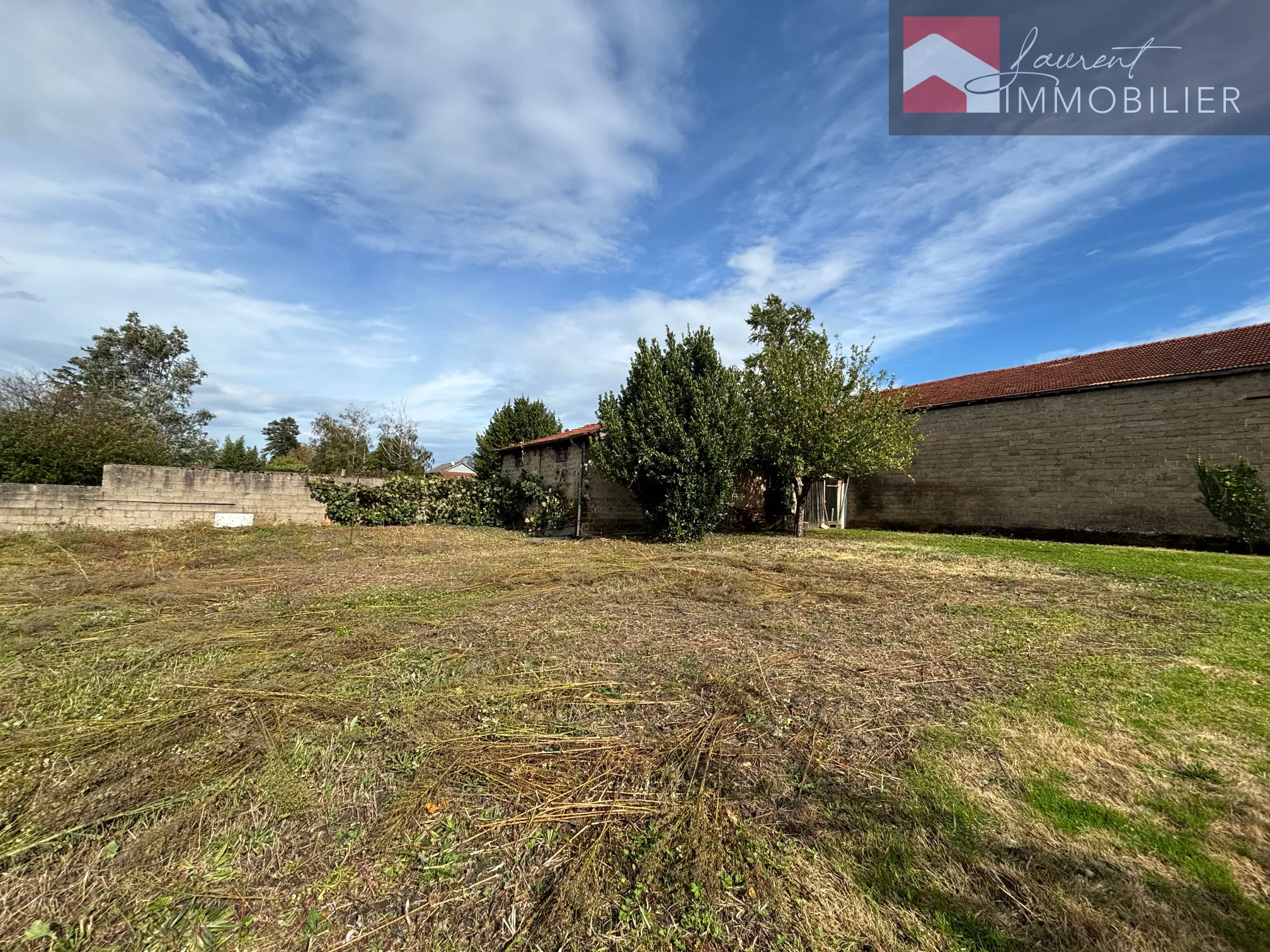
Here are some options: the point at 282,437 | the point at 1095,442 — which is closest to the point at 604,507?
the point at 1095,442

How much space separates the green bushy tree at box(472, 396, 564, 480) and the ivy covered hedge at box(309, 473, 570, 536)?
8.17 meters

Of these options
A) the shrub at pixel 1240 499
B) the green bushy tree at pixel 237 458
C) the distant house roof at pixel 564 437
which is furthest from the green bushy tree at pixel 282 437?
the shrub at pixel 1240 499

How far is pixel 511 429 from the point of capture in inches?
981

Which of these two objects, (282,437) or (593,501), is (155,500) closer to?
(593,501)

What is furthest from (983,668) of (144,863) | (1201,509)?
(1201,509)

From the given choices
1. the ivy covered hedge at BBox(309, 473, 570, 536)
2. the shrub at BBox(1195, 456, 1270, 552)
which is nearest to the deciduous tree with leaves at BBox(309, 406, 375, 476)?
the ivy covered hedge at BBox(309, 473, 570, 536)

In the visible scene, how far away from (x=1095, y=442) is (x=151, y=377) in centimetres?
4082

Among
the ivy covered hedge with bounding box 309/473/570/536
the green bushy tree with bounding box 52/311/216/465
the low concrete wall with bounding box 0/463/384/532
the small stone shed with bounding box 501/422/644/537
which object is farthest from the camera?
the green bushy tree with bounding box 52/311/216/465

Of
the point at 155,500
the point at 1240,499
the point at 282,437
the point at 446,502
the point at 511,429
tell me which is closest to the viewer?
the point at 1240,499

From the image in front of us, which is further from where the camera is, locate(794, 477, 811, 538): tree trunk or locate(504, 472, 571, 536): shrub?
locate(504, 472, 571, 536): shrub

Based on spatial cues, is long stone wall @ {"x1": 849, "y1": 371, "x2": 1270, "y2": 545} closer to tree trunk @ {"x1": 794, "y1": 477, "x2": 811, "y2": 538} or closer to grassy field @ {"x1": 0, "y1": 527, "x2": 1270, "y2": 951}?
tree trunk @ {"x1": 794, "y1": 477, "x2": 811, "y2": 538}

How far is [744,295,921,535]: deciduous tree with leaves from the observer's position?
12.9m

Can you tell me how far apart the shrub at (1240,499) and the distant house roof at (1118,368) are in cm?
252

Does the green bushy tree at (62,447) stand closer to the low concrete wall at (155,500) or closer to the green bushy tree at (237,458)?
the low concrete wall at (155,500)
